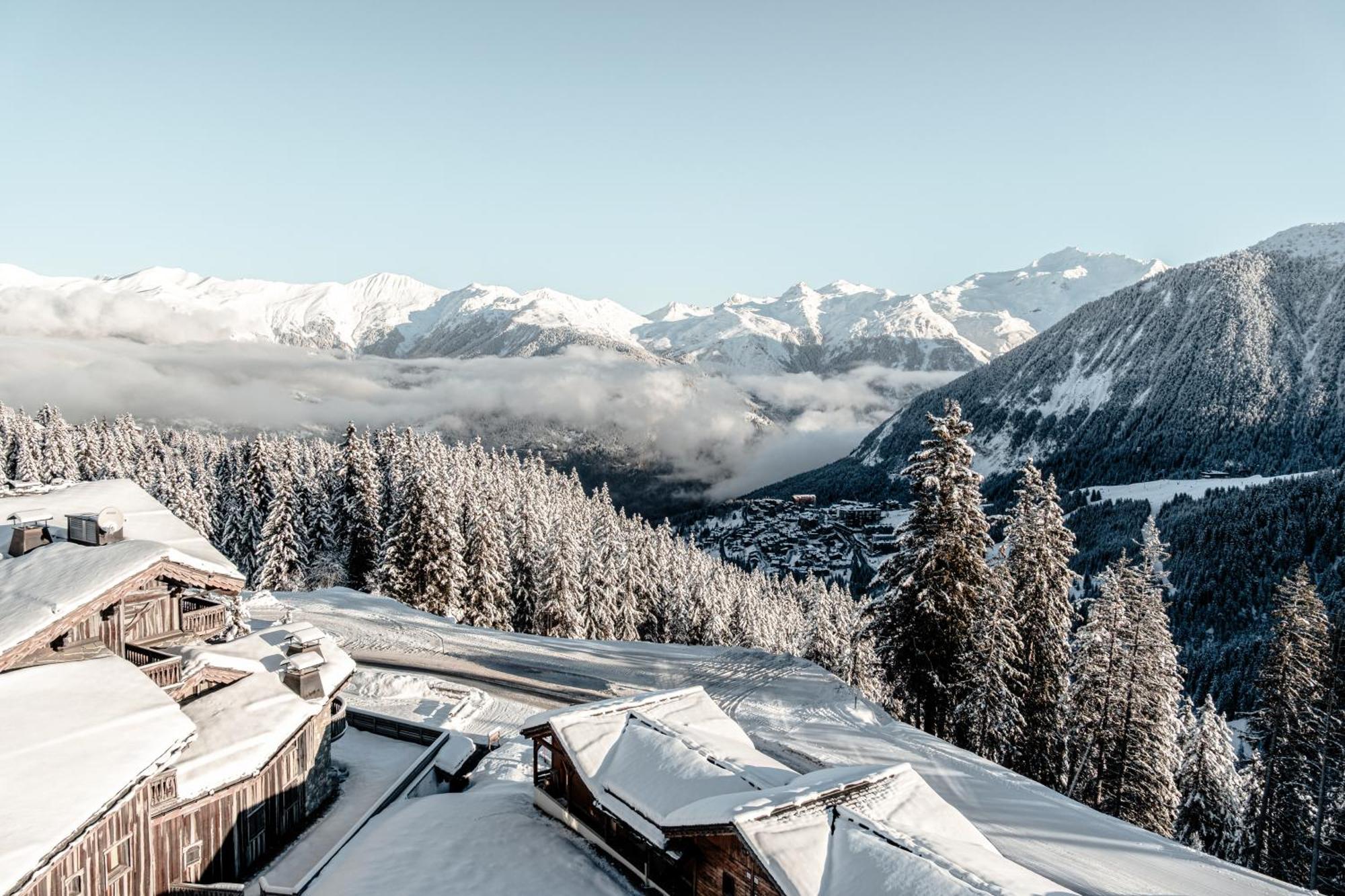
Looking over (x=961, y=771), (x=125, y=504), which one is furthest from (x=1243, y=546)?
(x=125, y=504)

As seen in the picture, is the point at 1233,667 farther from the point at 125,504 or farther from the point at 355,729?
the point at 125,504

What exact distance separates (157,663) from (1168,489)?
218 meters

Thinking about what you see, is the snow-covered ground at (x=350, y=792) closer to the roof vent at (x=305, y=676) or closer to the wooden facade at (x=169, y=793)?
the wooden facade at (x=169, y=793)

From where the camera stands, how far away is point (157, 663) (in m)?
15.3

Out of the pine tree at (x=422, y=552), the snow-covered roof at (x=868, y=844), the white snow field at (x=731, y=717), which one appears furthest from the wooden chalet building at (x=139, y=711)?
the pine tree at (x=422, y=552)

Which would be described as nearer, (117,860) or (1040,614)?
(117,860)

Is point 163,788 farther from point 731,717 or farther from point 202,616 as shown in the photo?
point 731,717

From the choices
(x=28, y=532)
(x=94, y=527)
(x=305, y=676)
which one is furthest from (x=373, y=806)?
(x=28, y=532)

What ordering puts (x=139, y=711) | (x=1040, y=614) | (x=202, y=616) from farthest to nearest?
(x=1040, y=614), (x=202, y=616), (x=139, y=711)

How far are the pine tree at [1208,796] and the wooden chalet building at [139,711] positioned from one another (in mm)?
38303

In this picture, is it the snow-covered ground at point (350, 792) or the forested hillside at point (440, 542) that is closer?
the snow-covered ground at point (350, 792)

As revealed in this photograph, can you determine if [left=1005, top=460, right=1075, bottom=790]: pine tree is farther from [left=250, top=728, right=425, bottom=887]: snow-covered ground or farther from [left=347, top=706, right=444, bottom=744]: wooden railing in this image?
[left=250, top=728, right=425, bottom=887]: snow-covered ground

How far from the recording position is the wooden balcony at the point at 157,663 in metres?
15.3

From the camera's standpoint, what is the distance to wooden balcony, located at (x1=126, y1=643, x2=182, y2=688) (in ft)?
50.1
